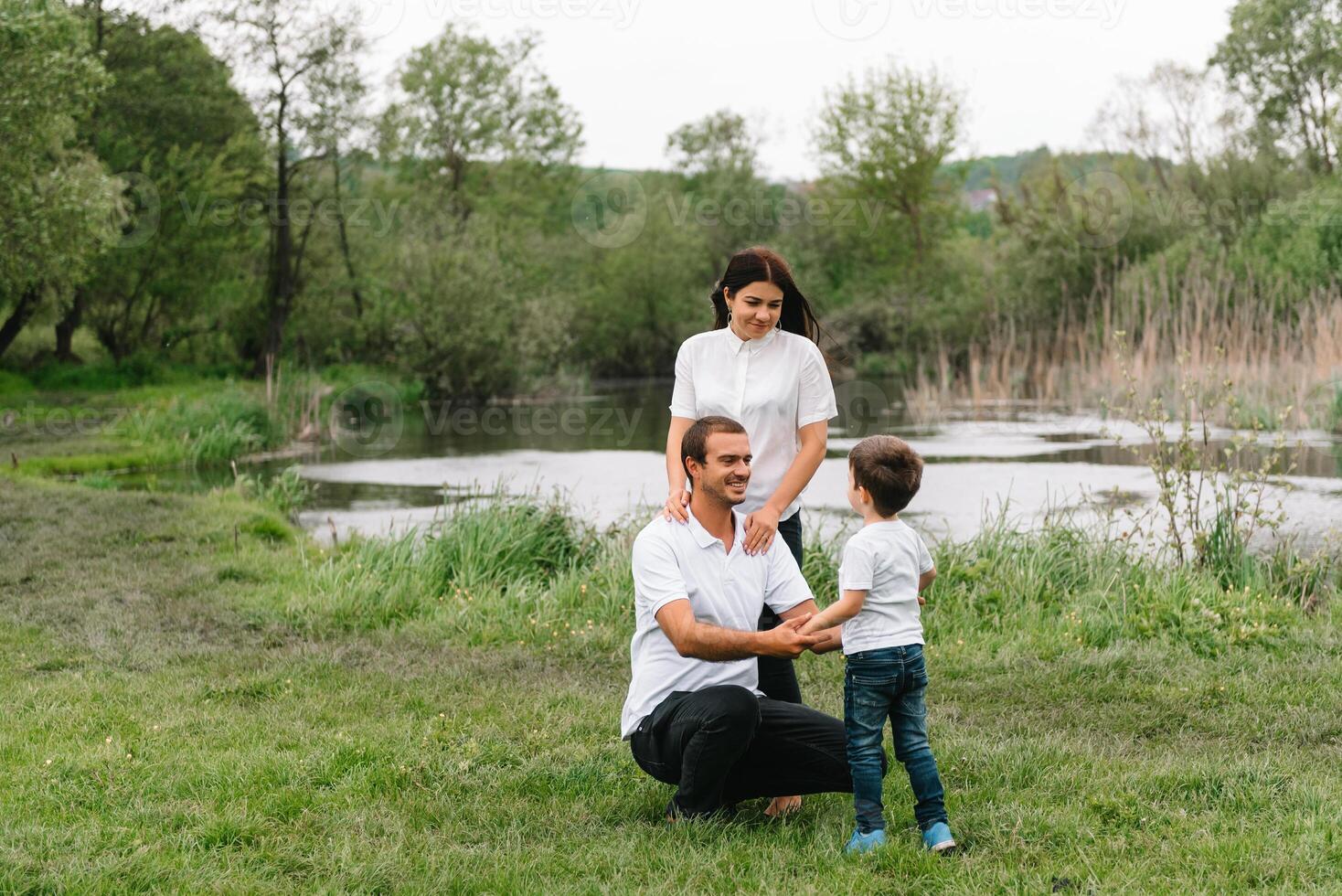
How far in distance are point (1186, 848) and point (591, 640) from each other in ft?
13.2

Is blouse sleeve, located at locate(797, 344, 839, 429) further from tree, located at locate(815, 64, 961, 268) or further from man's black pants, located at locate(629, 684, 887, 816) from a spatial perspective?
tree, located at locate(815, 64, 961, 268)

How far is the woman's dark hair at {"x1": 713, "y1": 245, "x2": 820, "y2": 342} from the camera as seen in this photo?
4336 mm

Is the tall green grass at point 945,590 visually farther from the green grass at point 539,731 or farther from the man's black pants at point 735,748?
the man's black pants at point 735,748

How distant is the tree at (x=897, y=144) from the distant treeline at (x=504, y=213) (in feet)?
0.44

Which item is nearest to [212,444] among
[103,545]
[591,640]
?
[103,545]

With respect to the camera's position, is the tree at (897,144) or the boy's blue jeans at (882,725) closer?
the boy's blue jeans at (882,725)

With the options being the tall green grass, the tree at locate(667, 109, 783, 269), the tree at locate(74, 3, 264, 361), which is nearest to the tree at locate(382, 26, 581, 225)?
the tree at locate(667, 109, 783, 269)

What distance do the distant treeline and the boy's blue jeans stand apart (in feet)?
52.6

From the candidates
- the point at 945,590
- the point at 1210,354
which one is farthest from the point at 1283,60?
the point at 945,590

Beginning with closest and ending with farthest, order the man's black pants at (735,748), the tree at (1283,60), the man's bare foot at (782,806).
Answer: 1. the man's black pants at (735,748)
2. the man's bare foot at (782,806)
3. the tree at (1283,60)

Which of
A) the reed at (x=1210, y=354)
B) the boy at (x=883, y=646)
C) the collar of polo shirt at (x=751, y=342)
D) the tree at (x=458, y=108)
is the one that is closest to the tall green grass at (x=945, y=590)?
the reed at (x=1210, y=354)

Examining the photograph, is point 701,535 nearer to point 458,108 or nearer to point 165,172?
point 165,172

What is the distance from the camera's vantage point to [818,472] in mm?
17688

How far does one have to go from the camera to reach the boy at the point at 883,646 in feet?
12.3
